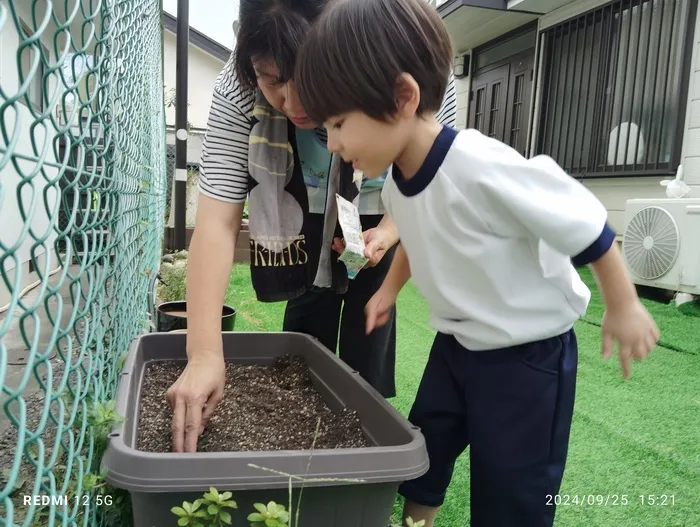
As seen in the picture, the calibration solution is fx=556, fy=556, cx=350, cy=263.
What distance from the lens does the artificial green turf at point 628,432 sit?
4.86ft

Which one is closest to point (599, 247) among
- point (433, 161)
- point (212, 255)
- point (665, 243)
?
point (433, 161)

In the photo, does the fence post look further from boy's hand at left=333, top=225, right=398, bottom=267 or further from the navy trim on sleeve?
the navy trim on sleeve

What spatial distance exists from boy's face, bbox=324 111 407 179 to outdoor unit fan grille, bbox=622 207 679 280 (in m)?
3.33

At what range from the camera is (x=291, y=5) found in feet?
3.80

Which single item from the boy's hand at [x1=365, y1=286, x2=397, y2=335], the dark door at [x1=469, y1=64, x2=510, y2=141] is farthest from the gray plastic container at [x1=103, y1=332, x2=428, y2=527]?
the dark door at [x1=469, y1=64, x2=510, y2=141]

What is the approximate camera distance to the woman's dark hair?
113 centimetres

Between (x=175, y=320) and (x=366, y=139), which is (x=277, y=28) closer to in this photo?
(x=366, y=139)

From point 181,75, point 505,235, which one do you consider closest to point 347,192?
point 505,235

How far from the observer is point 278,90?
4.09ft

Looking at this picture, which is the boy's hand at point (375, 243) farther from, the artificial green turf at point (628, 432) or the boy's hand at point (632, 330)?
the artificial green turf at point (628, 432)

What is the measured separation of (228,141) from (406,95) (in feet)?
1.99

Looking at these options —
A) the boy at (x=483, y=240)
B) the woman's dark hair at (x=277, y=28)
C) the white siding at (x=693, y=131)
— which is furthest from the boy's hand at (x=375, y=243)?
the white siding at (x=693, y=131)

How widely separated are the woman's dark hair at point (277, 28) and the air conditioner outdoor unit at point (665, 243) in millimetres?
3288

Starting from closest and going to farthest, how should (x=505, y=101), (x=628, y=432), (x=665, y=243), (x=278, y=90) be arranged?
(x=278, y=90), (x=628, y=432), (x=665, y=243), (x=505, y=101)
